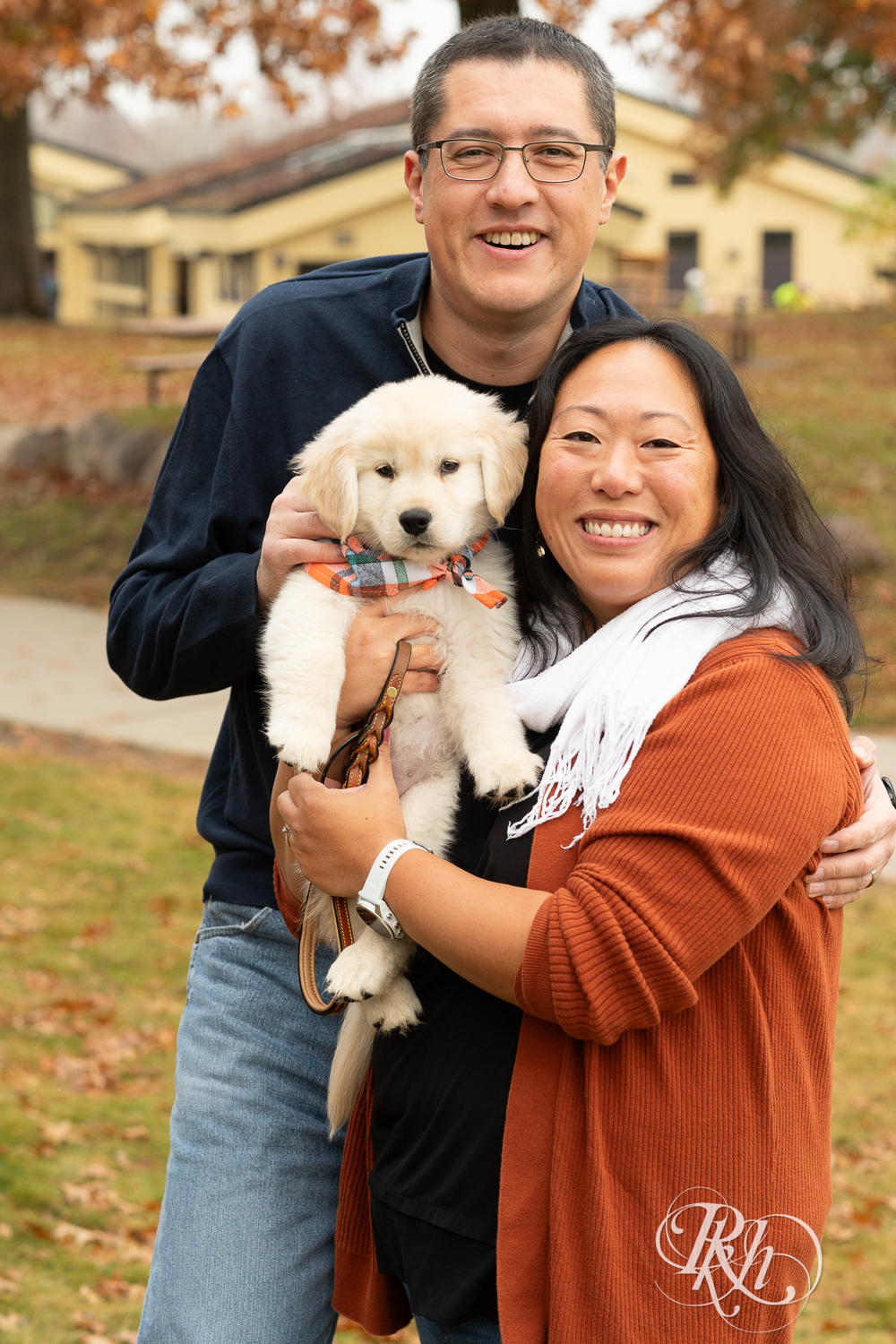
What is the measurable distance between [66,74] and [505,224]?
1012cm

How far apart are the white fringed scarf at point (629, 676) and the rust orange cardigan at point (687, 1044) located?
0.13 ft

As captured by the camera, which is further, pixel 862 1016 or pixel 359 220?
pixel 359 220

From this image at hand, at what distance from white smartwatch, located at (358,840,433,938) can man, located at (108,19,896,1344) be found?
0.50 meters

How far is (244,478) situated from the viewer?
8.68 ft

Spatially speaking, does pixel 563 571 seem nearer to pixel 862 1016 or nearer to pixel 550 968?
pixel 550 968

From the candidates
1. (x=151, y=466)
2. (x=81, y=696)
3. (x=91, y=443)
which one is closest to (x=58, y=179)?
(x=91, y=443)

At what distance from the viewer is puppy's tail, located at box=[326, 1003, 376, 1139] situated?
238cm

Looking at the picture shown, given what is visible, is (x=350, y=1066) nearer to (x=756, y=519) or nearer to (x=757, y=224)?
(x=756, y=519)

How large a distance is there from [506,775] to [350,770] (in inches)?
11.8

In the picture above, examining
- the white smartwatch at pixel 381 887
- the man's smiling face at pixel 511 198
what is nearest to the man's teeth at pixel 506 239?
the man's smiling face at pixel 511 198

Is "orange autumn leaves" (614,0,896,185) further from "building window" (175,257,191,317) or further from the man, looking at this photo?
"building window" (175,257,191,317)

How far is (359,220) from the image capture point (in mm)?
29891

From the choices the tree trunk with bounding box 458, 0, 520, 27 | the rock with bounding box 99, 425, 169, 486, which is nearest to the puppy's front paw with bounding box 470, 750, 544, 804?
the tree trunk with bounding box 458, 0, 520, 27

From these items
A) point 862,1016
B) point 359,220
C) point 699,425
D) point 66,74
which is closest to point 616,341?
point 699,425
